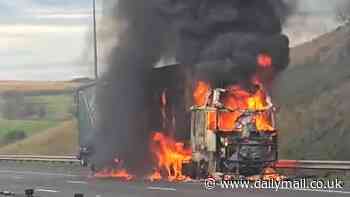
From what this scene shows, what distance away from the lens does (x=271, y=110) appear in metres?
21.4

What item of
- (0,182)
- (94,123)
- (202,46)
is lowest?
Result: (0,182)

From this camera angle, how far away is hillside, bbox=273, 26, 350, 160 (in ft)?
98.0

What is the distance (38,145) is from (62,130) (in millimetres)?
2771

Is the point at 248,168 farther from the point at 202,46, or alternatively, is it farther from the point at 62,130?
the point at 62,130

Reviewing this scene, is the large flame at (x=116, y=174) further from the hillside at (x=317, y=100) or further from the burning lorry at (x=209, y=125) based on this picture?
the hillside at (x=317, y=100)

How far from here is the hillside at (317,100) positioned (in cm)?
2988

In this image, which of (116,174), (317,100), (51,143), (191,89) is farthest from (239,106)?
(51,143)

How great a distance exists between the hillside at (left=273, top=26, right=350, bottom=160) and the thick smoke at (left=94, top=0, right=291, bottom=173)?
154 cm

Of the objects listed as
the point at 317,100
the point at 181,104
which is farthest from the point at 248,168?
the point at 317,100

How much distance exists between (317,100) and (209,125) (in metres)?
16.1

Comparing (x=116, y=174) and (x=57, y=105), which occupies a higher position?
(x=57, y=105)

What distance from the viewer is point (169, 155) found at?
23.6m

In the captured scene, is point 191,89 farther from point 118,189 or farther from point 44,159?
point 44,159

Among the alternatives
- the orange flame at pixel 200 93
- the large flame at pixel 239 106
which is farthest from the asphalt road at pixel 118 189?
the orange flame at pixel 200 93
